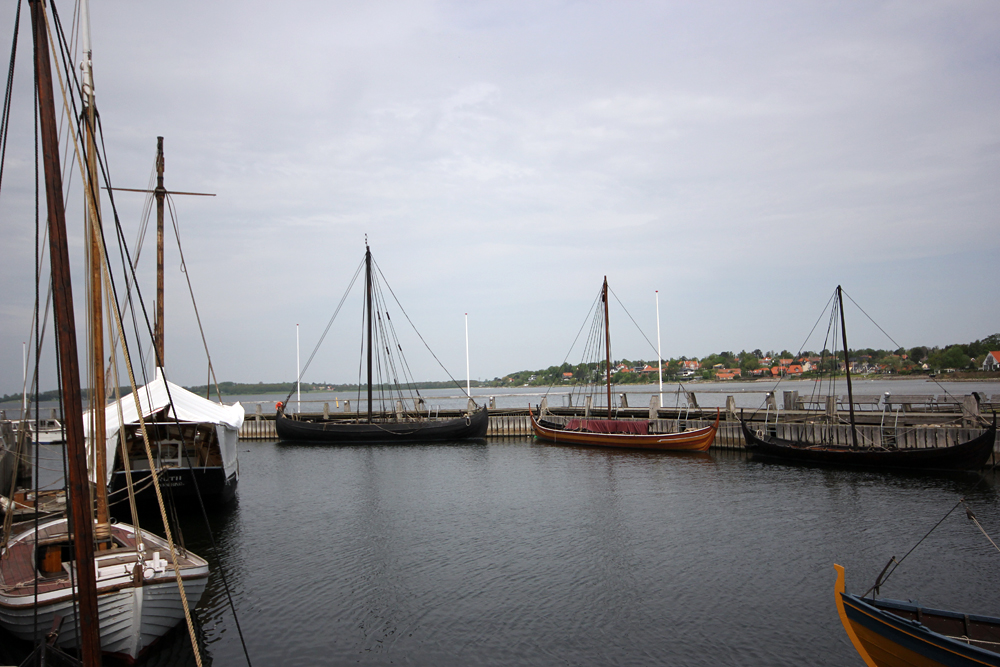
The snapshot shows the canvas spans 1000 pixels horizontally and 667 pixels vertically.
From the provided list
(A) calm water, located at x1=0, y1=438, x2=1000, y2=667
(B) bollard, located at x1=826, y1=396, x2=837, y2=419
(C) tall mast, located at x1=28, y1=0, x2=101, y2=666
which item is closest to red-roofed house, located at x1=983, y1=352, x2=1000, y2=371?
(B) bollard, located at x1=826, y1=396, x2=837, y2=419

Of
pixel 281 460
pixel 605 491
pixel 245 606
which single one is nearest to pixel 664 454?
pixel 605 491

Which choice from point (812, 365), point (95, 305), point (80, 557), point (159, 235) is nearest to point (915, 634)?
point (80, 557)

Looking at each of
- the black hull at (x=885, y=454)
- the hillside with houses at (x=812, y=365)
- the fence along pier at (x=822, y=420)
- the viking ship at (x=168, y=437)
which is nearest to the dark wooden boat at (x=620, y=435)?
the fence along pier at (x=822, y=420)

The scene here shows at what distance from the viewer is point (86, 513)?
22.1 feet

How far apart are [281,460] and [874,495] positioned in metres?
33.0

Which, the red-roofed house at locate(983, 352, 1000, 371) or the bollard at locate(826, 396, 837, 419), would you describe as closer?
the bollard at locate(826, 396, 837, 419)

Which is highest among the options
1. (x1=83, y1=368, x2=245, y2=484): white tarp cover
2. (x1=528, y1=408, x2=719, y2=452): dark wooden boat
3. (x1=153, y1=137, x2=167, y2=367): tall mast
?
(x1=153, y1=137, x2=167, y2=367): tall mast

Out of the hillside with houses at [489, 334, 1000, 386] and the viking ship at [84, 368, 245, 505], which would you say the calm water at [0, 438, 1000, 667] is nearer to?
the viking ship at [84, 368, 245, 505]

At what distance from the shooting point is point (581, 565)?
16188mm

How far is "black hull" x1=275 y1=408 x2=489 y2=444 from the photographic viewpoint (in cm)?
4612

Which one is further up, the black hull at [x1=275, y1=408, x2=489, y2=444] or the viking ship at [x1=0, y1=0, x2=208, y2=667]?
the viking ship at [x1=0, y1=0, x2=208, y2=667]

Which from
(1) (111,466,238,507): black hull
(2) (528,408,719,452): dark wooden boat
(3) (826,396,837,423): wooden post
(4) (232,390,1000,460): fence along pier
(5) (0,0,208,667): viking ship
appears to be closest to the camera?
(5) (0,0,208,667): viking ship

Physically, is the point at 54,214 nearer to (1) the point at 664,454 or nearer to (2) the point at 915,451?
(2) the point at 915,451

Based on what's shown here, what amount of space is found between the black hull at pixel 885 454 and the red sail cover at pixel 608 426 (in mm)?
7964
